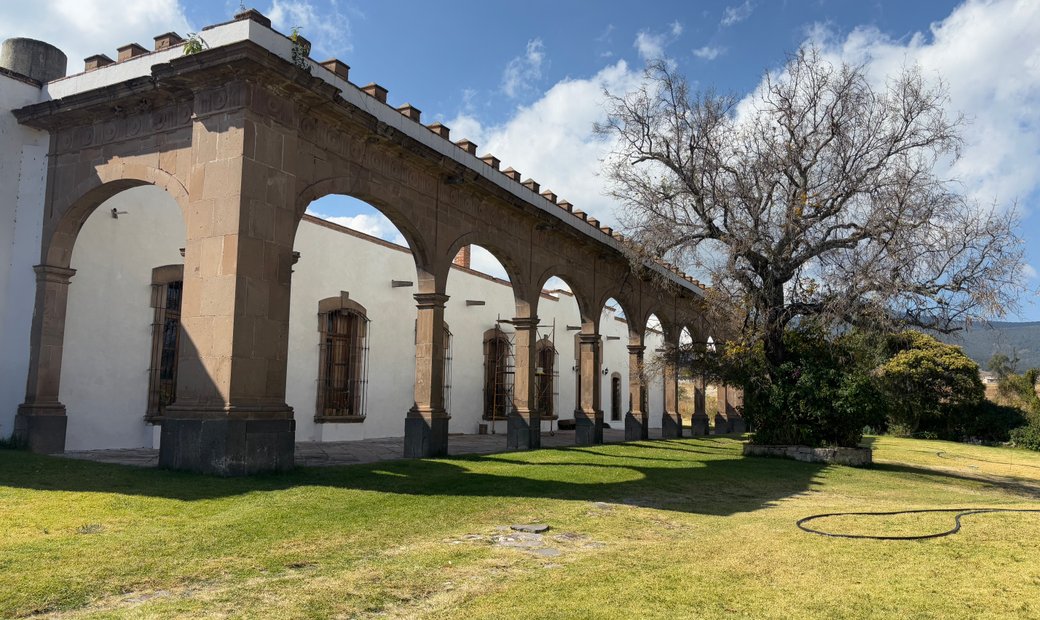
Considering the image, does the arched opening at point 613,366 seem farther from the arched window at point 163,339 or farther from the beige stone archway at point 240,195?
the arched window at point 163,339

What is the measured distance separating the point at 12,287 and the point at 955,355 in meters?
27.3

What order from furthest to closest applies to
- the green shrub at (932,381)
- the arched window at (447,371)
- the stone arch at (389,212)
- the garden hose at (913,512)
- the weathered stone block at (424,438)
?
1. the green shrub at (932,381)
2. the arched window at (447,371)
3. the weathered stone block at (424,438)
4. the stone arch at (389,212)
5. the garden hose at (913,512)

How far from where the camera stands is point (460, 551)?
5.14 metres

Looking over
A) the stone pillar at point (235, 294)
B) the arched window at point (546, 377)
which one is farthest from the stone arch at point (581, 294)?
the stone pillar at point (235, 294)

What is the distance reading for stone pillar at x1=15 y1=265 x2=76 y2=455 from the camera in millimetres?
9938

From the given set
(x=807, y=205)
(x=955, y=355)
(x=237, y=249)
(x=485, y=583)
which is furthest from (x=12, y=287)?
(x=955, y=355)

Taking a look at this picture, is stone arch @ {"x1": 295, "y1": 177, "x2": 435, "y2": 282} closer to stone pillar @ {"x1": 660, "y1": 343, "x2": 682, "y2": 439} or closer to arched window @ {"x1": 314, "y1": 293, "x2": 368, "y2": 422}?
arched window @ {"x1": 314, "y1": 293, "x2": 368, "y2": 422}

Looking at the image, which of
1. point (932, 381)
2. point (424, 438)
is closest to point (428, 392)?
point (424, 438)

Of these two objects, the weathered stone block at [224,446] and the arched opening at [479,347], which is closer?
the weathered stone block at [224,446]

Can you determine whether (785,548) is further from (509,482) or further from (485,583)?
(509,482)

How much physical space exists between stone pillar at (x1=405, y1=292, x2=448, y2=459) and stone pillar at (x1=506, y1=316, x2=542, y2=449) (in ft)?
8.29

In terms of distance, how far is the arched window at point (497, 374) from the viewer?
20.5 meters

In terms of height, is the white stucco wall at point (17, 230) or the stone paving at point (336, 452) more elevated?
the white stucco wall at point (17, 230)

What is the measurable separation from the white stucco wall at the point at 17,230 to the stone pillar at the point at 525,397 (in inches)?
299
